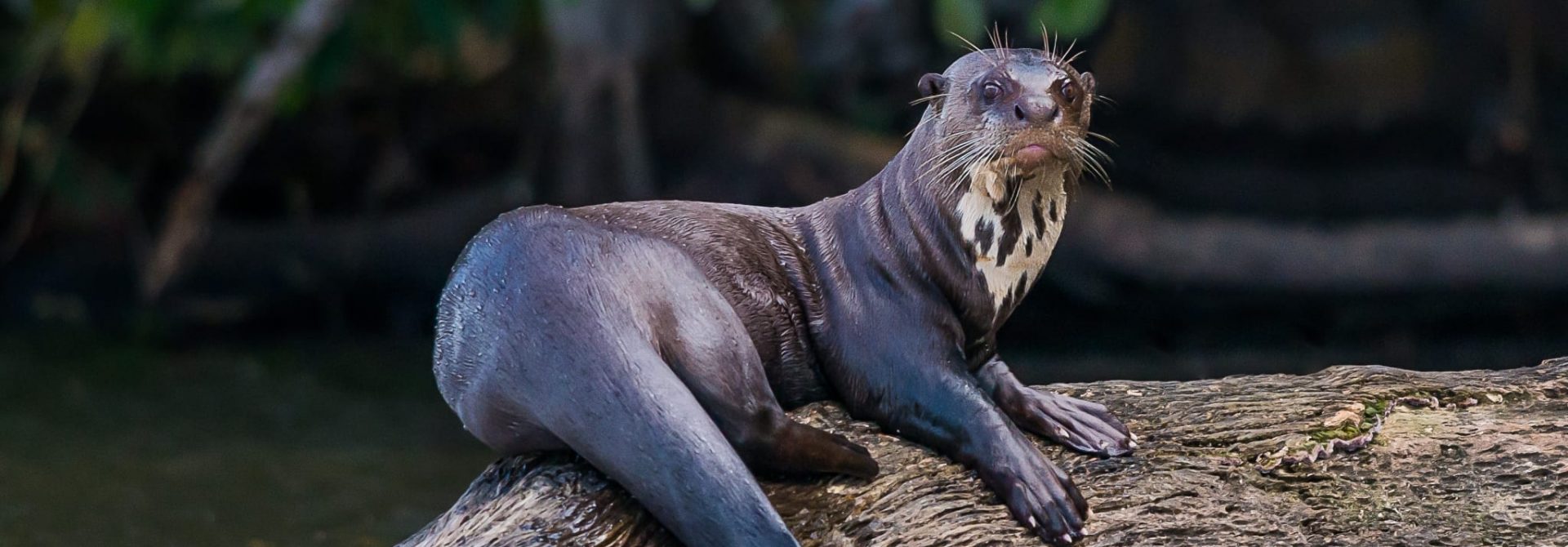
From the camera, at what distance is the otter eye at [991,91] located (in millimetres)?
2129

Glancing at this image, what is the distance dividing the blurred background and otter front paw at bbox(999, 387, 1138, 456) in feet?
8.37

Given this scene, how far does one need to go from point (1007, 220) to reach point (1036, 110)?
7.7 inches

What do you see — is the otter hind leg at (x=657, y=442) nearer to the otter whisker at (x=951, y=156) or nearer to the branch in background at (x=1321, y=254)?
the otter whisker at (x=951, y=156)

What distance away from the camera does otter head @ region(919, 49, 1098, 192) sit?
6.87ft

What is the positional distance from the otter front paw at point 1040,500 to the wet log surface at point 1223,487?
25 mm

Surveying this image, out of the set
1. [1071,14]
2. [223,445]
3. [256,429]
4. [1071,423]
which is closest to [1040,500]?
[1071,423]

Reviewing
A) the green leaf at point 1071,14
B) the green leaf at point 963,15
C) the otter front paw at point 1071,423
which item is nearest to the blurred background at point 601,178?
the green leaf at point 1071,14

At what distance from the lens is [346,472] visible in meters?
4.58

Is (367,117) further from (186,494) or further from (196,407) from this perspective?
(186,494)

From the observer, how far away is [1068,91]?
2145 mm

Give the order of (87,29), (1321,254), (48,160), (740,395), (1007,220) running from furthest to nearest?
(48,160)
(1321,254)
(87,29)
(1007,220)
(740,395)

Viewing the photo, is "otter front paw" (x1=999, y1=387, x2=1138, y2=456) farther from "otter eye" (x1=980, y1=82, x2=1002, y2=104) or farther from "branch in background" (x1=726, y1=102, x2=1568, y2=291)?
"branch in background" (x1=726, y1=102, x2=1568, y2=291)

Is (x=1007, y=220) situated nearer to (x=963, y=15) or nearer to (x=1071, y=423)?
(x=1071, y=423)

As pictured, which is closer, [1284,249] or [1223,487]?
[1223,487]
